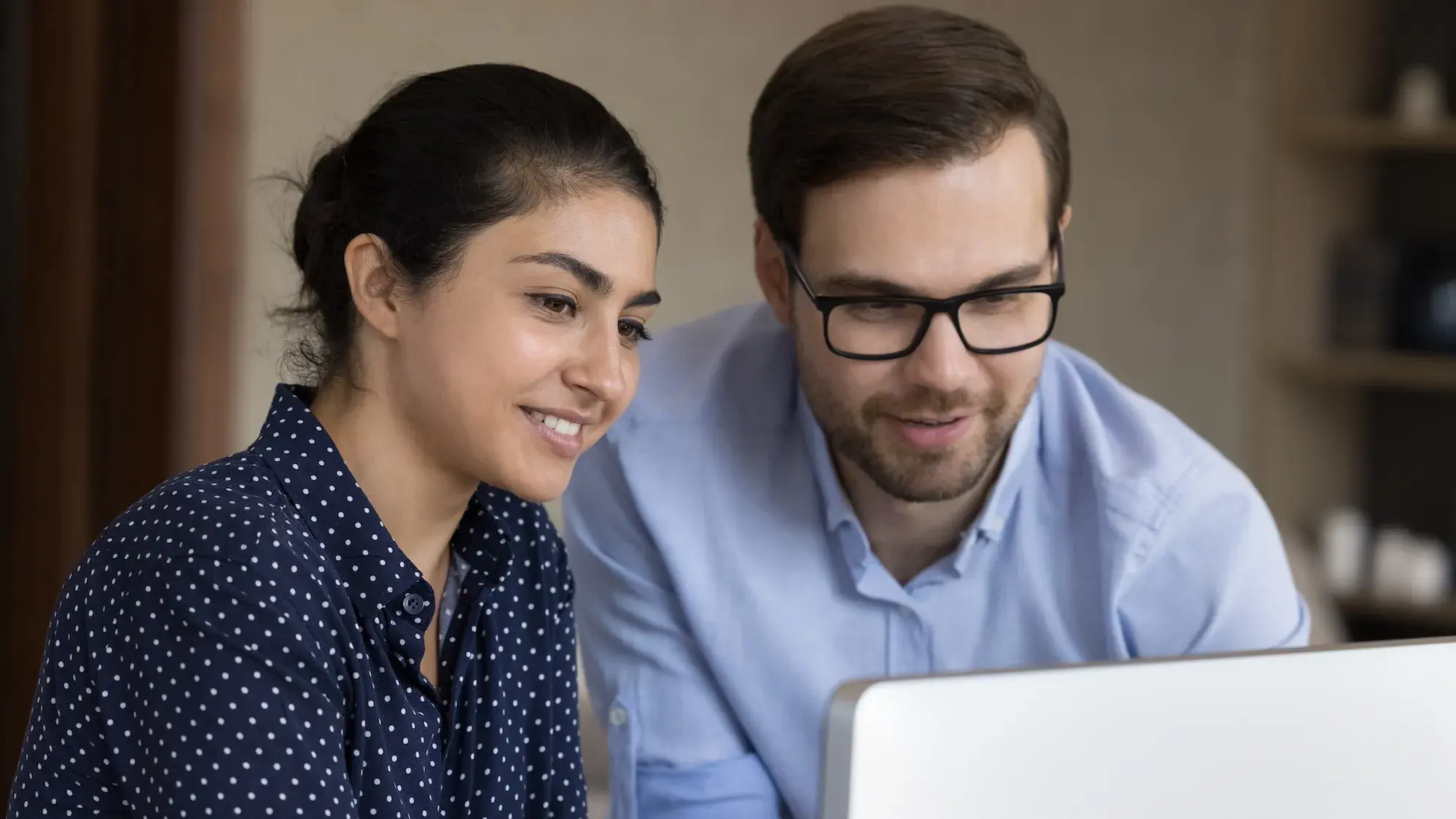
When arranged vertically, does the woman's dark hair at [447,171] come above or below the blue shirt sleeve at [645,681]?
above

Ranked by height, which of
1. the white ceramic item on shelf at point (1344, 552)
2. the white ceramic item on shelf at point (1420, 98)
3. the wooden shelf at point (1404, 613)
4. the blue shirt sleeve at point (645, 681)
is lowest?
the wooden shelf at point (1404, 613)

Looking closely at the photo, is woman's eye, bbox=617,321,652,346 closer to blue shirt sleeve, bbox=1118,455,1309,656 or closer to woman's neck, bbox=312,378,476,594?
woman's neck, bbox=312,378,476,594

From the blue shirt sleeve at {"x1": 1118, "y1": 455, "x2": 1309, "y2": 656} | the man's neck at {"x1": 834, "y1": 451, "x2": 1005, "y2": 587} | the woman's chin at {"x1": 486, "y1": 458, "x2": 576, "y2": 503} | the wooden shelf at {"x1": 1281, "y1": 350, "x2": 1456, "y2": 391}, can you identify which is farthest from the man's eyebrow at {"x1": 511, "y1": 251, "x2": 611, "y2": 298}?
the wooden shelf at {"x1": 1281, "y1": 350, "x2": 1456, "y2": 391}

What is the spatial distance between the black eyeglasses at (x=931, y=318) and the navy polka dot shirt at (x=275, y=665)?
0.32m

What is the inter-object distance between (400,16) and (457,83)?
1.28 meters

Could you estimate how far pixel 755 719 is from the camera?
4.37 ft

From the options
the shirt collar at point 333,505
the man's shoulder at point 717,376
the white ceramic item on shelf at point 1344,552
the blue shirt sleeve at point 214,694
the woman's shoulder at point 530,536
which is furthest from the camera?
the white ceramic item on shelf at point 1344,552

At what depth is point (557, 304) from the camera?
102 centimetres

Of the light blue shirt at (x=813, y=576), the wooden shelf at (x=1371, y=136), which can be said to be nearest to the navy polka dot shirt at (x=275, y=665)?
the light blue shirt at (x=813, y=576)

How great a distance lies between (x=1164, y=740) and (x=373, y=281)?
0.65 m

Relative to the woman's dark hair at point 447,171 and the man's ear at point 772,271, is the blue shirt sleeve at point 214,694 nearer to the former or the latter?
the woman's dark hair at point 447,171

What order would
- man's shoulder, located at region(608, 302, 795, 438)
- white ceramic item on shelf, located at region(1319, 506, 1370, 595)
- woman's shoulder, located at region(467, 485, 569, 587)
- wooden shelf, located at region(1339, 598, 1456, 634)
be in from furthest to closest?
white ceramic item on shelf, located at region(1319, 506, 1370, 595), wooden shelf, located at region(1339, 598, 1456, 634), man's shoulder, located at region(608, 302, 795, 438), woman's shoulder, located at region(467, 485, 569, 587)

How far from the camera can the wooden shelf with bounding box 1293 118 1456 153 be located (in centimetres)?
292

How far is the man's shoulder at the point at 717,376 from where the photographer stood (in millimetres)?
1408
